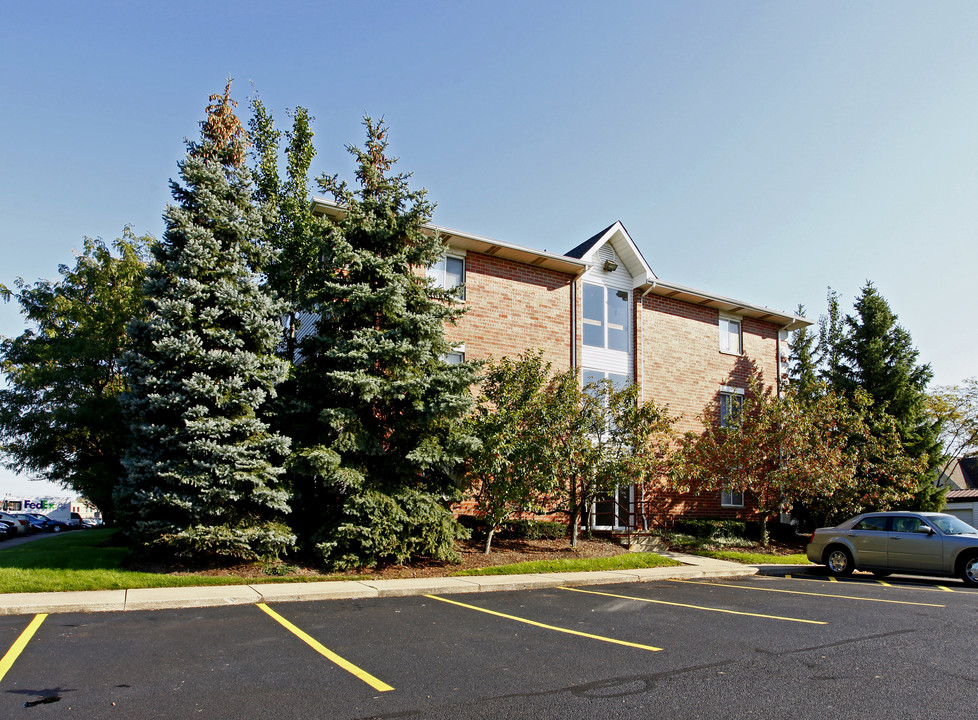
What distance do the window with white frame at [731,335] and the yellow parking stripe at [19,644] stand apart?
21.2 meters

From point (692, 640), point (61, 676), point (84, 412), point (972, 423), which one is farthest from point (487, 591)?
point (972, 423)

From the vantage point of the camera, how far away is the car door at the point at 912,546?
1350 centimetres

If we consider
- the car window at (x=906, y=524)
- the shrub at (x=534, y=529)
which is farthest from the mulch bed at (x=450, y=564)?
the car window at (x=906, y=524)

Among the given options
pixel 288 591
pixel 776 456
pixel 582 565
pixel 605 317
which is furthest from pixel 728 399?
pixel 288 591

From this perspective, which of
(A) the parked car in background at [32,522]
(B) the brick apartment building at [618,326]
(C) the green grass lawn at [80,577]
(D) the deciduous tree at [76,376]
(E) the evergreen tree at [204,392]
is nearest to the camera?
(C) the green grass lawn at [80,577]

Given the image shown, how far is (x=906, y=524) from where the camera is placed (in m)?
14.2

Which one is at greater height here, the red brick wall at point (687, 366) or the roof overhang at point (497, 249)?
the roof overhang at point (497, 249)

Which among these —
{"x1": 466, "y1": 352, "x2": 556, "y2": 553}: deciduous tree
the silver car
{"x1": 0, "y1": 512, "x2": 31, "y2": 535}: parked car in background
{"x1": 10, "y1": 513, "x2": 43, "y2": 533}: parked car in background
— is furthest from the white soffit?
{"x1": 10, "y1": 513, "x2": 43, "y2": 533}: parked car in background

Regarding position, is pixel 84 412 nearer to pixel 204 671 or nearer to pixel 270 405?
pixel 270 405

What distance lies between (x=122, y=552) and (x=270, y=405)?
15.3ft

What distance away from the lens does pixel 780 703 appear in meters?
5.16

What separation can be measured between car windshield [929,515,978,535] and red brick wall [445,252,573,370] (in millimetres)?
9964

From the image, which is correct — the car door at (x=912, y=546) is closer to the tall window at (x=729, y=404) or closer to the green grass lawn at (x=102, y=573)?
the green grass lawn at (x=102, y=573)

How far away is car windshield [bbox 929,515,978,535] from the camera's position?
1354 centimetres
